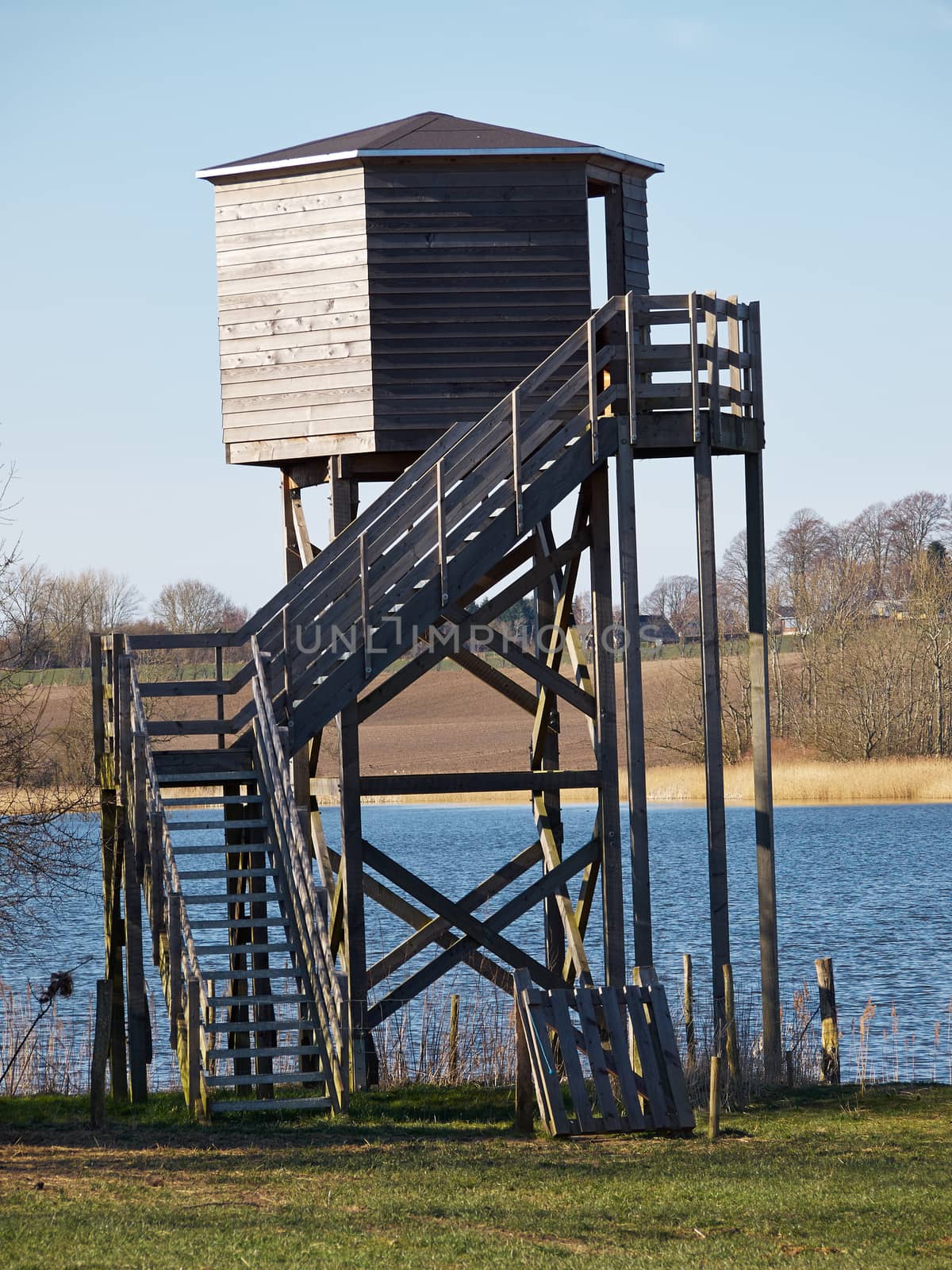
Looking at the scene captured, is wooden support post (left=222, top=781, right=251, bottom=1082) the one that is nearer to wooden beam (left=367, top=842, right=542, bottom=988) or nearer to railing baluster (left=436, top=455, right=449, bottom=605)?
wooden beam (left=367, top=842, right=542, bottom=988)

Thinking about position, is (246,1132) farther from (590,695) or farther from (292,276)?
(292,276)

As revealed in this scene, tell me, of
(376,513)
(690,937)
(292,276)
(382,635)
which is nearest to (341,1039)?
(382,635)

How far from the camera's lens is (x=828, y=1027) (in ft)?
53.6

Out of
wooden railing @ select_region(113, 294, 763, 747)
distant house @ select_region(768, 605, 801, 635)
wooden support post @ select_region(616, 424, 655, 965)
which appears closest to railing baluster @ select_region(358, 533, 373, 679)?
wooden railing @ select_region(113, 294, 763, 747)

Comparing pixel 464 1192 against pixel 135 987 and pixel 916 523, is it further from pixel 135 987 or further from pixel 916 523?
pixel 916 523

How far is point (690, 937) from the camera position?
3033cm

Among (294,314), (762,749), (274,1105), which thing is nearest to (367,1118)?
(274,1105)

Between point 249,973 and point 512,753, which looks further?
point 512,753

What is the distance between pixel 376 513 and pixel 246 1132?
6.23m

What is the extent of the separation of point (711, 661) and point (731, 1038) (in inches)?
141

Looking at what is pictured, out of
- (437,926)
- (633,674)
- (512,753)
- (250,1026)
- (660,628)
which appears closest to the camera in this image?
(250,1026)

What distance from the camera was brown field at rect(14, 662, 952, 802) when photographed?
2265 inches

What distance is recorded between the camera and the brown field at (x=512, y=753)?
57531 mm

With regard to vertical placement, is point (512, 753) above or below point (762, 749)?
below
